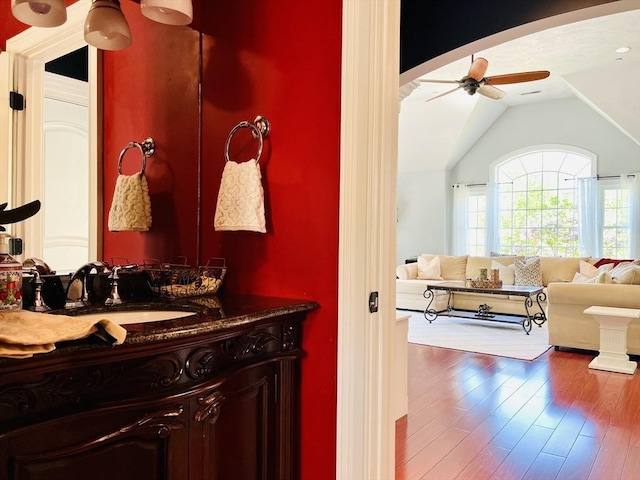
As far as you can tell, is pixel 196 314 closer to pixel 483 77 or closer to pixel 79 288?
pixel 79 288

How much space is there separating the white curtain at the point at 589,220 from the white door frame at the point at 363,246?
24.9 feet

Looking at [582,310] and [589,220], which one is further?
[589,220]

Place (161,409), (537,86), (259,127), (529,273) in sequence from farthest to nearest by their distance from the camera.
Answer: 1. (537,86)
2. (529,273)
3. (259,127)
4. (161,409)

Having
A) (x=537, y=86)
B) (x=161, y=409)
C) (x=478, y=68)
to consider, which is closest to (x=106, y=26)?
(x=161, y=409)

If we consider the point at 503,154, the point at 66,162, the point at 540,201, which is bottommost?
the point at 66,162

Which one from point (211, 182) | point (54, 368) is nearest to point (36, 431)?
point (54, 368)

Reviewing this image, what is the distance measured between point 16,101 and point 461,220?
847cm

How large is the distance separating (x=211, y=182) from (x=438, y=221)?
306 inches

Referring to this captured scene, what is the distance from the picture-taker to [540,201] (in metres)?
8.38

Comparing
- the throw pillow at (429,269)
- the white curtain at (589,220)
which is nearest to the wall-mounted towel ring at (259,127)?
the throw pillow at (429,269)

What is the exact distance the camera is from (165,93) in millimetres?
1865

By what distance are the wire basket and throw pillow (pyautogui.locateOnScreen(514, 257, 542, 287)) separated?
241 inches

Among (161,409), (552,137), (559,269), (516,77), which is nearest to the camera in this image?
(161,409)

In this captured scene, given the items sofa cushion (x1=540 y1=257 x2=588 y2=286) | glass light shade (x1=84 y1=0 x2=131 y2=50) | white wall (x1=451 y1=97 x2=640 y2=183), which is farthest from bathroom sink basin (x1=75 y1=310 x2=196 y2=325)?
white wall (x1=451 y1=97 x2=640 y2=183)
